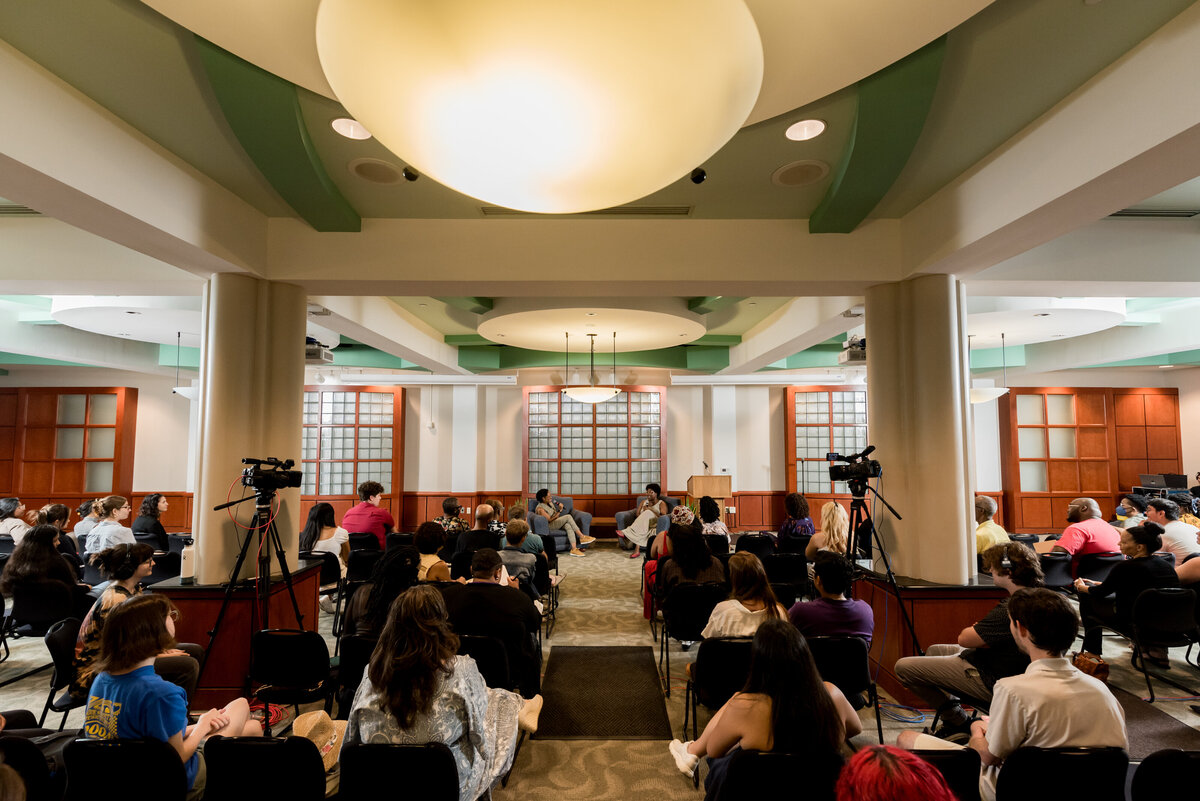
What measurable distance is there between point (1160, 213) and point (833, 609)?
3.98 meters

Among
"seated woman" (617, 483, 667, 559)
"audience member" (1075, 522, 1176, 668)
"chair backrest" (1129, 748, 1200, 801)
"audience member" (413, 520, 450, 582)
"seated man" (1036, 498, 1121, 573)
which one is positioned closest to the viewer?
"chair backrest" (1129, 748, 1200, 801)

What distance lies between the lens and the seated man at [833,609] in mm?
3270

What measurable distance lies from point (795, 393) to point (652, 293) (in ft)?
26.0

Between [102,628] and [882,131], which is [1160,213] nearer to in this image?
[882,131]

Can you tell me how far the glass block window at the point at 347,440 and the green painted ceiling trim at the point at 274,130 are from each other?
841cm

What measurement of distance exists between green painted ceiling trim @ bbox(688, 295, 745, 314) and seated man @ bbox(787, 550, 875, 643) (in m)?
4.42

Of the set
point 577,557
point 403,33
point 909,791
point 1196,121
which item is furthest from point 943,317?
point 577,557

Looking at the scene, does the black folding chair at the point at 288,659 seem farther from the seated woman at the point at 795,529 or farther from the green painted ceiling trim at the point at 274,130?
the seated woman at the point at 795,529

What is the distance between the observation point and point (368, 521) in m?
6.62

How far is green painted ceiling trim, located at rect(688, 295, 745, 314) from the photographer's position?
7.24 m

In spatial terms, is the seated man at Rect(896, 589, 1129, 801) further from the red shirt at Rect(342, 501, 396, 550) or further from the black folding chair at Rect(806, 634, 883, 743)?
the red shirt at Rect(342, 501, 396, 550)

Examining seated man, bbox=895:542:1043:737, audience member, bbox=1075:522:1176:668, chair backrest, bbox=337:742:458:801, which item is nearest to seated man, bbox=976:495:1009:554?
audience member, bbox=1075:522:1176:668

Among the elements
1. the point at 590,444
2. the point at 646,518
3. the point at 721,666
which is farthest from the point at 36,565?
the point at 590,444

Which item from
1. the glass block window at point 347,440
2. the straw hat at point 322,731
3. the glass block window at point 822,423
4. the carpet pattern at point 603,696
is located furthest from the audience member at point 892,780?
the glass block window at point 347,440
